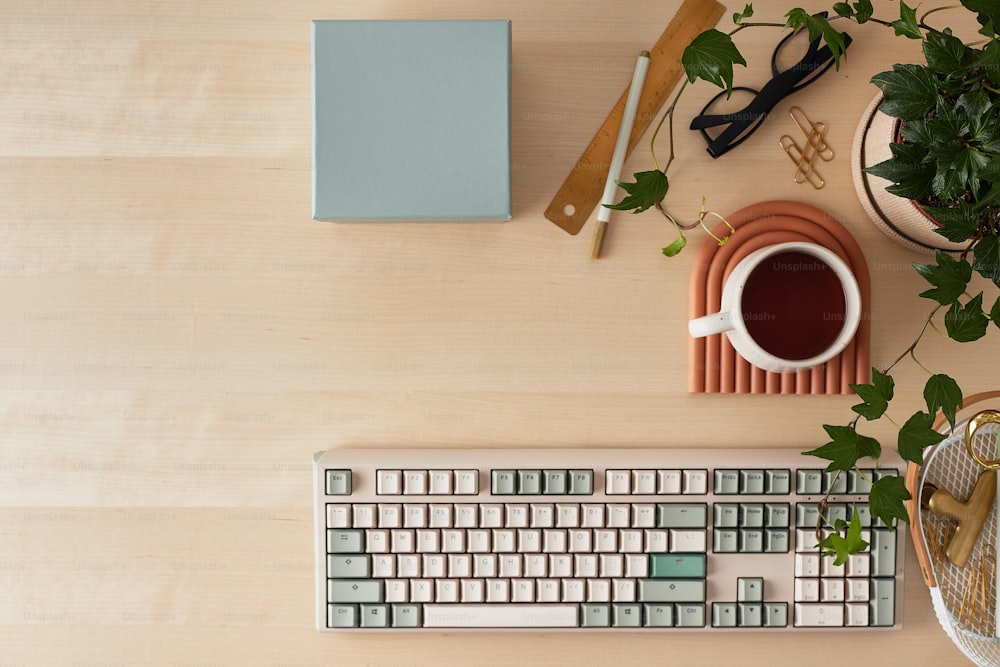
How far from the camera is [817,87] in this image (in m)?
0.87

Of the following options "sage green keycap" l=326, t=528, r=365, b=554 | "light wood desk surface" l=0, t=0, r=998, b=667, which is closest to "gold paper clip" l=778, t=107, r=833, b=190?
"light wood desk surface" l=0, t=0, r=998, b=667

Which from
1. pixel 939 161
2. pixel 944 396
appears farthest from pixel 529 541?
pixel 939 161

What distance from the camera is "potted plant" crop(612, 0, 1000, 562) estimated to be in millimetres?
583

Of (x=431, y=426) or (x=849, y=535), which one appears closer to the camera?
(x=849, y=535)

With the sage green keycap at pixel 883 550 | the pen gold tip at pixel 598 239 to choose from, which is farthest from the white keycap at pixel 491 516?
the sage green keycap at pixel 883 550

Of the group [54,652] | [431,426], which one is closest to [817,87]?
[431,426]

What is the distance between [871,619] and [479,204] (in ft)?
2.14

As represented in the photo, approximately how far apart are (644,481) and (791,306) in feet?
0.88

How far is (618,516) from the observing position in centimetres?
83

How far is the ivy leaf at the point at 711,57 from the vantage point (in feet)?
2.16

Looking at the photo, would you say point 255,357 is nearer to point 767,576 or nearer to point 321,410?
point 321,410

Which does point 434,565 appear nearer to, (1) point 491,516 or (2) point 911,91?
(1) point 491,516

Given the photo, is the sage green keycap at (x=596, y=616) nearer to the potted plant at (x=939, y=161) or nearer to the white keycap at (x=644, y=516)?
the white keycap at (x=644, y=516)

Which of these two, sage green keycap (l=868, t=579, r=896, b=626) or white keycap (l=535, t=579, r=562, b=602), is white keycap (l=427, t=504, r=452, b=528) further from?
sage green keycap (l=868, t=579, r=896, b=626)
